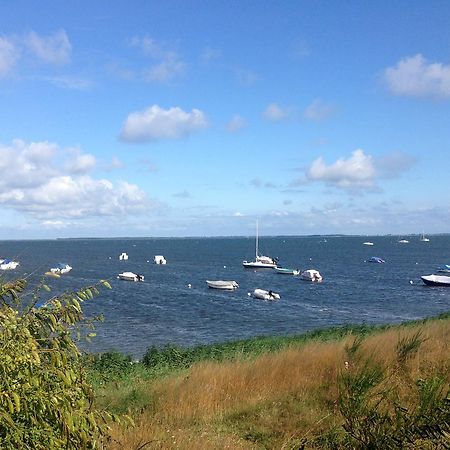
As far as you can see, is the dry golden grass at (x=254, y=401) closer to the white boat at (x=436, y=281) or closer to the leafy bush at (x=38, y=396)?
the leafy bush at (x=38, y=396)

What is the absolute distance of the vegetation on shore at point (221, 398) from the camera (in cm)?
307

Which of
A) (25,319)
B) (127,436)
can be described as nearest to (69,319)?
(25,319)

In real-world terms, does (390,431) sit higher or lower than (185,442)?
higher

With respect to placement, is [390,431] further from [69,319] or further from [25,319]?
[25,319]

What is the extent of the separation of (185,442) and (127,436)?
67 centimetres

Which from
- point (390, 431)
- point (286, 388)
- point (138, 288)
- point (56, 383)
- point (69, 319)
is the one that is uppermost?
point (69, 319)

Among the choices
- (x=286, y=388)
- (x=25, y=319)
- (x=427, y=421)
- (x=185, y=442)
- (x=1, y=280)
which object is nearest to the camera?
(x=25, y=319)

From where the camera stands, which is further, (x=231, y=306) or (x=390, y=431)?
(x=231, y=306)

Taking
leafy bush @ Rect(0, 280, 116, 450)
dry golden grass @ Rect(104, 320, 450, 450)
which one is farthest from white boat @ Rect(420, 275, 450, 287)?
leafy bush @ Rect(0, 280, 116, 450)

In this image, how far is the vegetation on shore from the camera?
3.07 metres

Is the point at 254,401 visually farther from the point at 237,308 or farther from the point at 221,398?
the point at 237,308

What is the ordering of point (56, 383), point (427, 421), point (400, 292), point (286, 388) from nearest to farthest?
1. point (56, 383)
2. point (427, 421)
3. point (286, 388)
4. point (400, 292)

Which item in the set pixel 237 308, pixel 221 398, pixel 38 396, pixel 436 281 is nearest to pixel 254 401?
pixel 221 398

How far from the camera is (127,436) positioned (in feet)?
18.4
